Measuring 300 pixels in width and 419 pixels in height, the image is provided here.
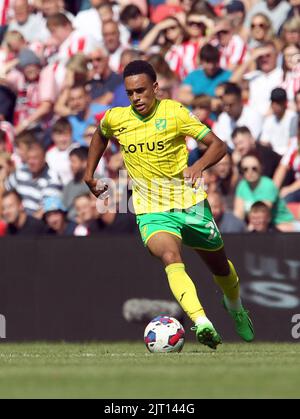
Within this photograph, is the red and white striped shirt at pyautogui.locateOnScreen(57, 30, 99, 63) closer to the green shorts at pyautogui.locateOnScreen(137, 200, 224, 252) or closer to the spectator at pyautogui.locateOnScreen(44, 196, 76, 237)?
the spectator at pyautogui.locateOnScreen(44, 196, 76, 237)

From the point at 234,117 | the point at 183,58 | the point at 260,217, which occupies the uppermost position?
the point at 183,58

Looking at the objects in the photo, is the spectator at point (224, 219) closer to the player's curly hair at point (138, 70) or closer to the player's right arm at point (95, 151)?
the player's right arm at point (95, 151)

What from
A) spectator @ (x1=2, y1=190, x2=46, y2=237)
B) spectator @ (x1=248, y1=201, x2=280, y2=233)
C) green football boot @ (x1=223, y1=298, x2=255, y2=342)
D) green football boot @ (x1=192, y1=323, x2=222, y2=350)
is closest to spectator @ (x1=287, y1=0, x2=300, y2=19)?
spectator @ (x1=248, y1=201, x2=280, y2=233)

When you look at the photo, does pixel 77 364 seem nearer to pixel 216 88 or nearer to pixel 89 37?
pixel 216 88

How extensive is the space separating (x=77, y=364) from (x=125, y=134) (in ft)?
7.70

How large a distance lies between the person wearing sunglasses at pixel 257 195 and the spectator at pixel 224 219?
20 centimetres

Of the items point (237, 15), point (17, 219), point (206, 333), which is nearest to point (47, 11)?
point (237, 15)

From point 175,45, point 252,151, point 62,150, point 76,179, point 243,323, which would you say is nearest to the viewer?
point 243,323

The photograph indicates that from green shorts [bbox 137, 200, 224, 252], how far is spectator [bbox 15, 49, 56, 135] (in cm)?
679

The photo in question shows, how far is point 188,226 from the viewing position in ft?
39.6

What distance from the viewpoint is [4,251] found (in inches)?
617

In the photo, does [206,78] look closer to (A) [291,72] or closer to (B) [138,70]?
(A) [291,72]

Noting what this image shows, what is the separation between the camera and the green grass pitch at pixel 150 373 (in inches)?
331

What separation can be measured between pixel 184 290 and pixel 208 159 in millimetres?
1147
